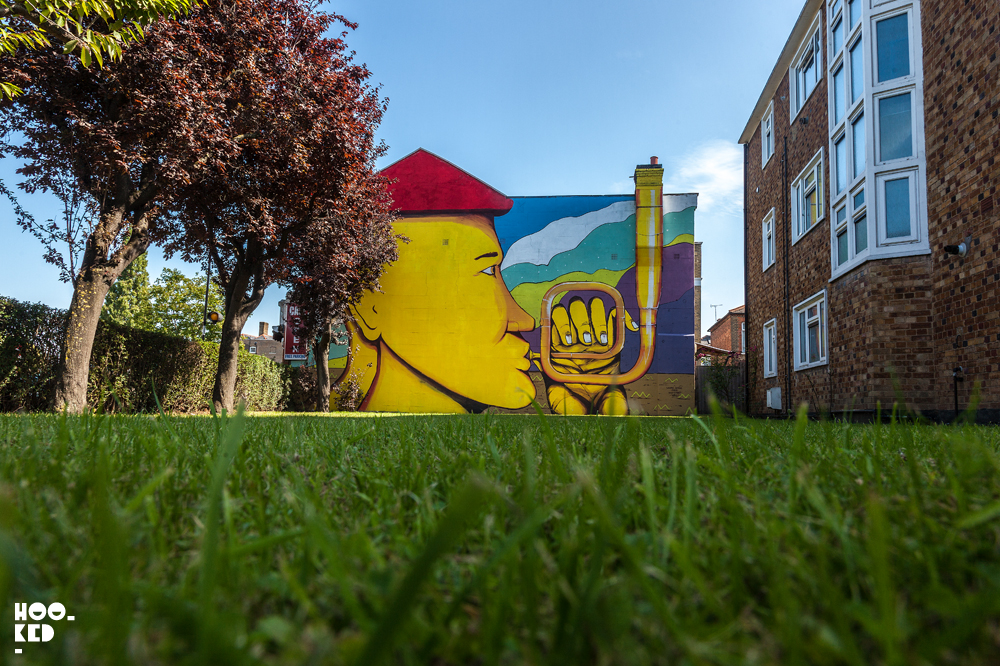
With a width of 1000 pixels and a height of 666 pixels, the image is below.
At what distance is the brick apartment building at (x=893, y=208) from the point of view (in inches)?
238

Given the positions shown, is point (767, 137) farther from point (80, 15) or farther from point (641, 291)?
point (80, 15)

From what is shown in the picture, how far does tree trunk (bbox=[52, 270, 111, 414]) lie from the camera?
708 cm

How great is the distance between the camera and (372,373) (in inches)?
674

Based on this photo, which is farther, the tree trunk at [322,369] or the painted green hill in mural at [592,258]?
the painted green hill in mural at [592,258]

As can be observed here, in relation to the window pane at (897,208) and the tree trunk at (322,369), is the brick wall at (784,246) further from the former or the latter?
the tree trunk at (322,369)

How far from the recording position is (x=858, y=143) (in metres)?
8.46

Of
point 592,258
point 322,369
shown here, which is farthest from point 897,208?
point 322,369

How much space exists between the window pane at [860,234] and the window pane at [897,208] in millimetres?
309

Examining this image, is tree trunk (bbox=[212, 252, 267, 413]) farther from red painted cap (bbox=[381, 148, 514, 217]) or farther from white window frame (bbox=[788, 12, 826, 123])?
white window frame (bbox=[788, 12, 826, 123])

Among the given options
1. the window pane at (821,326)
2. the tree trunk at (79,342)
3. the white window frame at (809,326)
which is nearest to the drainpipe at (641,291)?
the white window frame at (809,326)

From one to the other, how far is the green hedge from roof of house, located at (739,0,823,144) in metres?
12.3

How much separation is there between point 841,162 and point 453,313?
37.0 ft

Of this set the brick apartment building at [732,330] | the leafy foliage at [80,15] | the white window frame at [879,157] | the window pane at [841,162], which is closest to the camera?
the leafy foliage at [80,15]

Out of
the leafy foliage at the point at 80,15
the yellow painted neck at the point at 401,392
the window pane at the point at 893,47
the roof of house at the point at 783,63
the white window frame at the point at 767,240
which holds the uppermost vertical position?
the roof of house at the point at 783,63
